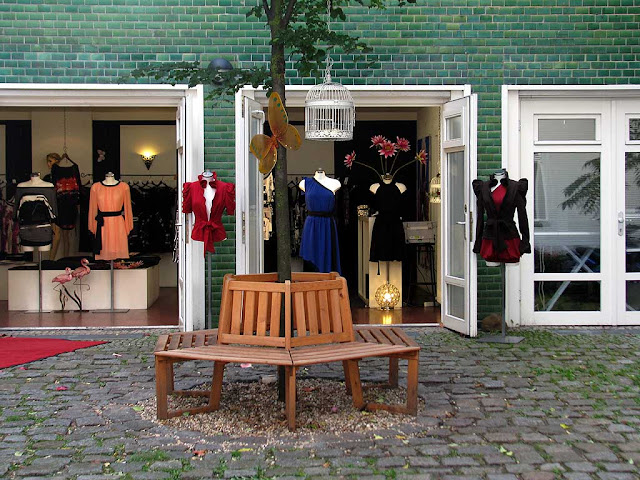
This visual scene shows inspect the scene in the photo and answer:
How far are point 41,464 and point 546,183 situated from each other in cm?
564

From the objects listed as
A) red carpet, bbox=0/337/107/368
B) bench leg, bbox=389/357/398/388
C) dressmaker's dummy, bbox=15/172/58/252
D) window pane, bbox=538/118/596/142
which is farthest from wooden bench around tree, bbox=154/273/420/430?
dressmaker's dummy, bbox=15/172/58/252

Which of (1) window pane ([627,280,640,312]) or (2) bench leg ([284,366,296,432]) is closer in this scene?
(2) bench leg ([284,366,296,432])

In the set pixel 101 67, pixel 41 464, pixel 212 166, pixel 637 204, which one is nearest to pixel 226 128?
pixel 212 166

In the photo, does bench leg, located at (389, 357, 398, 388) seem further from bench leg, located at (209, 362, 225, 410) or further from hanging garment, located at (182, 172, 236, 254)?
hanging garment, located at (182, 172, 236, 254)

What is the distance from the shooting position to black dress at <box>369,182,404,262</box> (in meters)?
9.98

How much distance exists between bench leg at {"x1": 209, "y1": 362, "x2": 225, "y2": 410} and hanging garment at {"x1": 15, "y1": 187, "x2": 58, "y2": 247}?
555 centimetres

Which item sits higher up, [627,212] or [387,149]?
[387,149]

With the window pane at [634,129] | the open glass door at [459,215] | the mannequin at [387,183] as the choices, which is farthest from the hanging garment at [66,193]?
the window pane at [634,129]

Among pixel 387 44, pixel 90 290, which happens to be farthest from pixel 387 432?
pixel 90 290

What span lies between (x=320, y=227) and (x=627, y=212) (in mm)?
2986

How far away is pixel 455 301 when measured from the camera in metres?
8.39

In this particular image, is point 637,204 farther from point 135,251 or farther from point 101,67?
point 135,251

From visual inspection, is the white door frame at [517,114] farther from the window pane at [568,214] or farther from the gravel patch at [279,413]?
the gravel patch at [279,413]

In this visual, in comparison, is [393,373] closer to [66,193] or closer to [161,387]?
[161,387]
